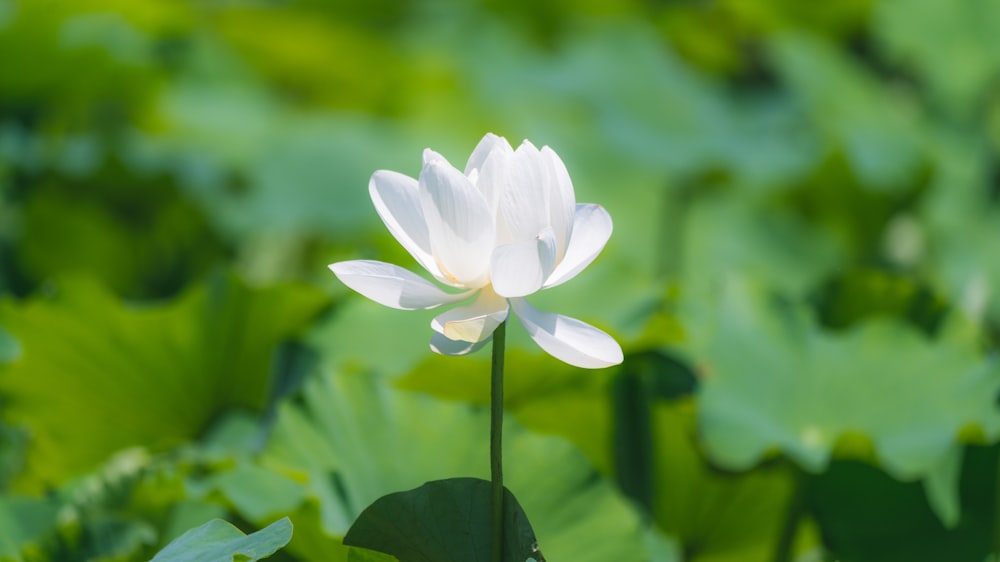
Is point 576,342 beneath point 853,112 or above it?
above

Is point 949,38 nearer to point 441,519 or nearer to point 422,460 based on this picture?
point 422,460

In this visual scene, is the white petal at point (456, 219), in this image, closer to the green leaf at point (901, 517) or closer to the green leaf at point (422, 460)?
the green leaf at point (422, 460)

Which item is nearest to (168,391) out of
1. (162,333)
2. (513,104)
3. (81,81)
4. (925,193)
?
(162,333)

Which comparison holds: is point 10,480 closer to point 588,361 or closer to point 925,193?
point 588,361

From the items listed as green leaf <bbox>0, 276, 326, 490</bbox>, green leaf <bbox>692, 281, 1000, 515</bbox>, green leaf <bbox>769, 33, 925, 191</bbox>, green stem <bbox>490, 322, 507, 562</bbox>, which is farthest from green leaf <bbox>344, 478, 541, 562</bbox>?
green leaf <bbox>769, 33, 925, 191</bbox>

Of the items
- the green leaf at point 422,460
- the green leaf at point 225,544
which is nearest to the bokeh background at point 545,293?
the green leaf at point 422,460

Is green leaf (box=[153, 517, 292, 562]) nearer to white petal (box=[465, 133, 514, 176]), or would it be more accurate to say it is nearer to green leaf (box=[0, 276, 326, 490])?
white petal (box=[465, 133, 514, 176])

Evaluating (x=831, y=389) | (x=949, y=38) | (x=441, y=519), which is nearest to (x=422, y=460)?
(x=441, y=519)
